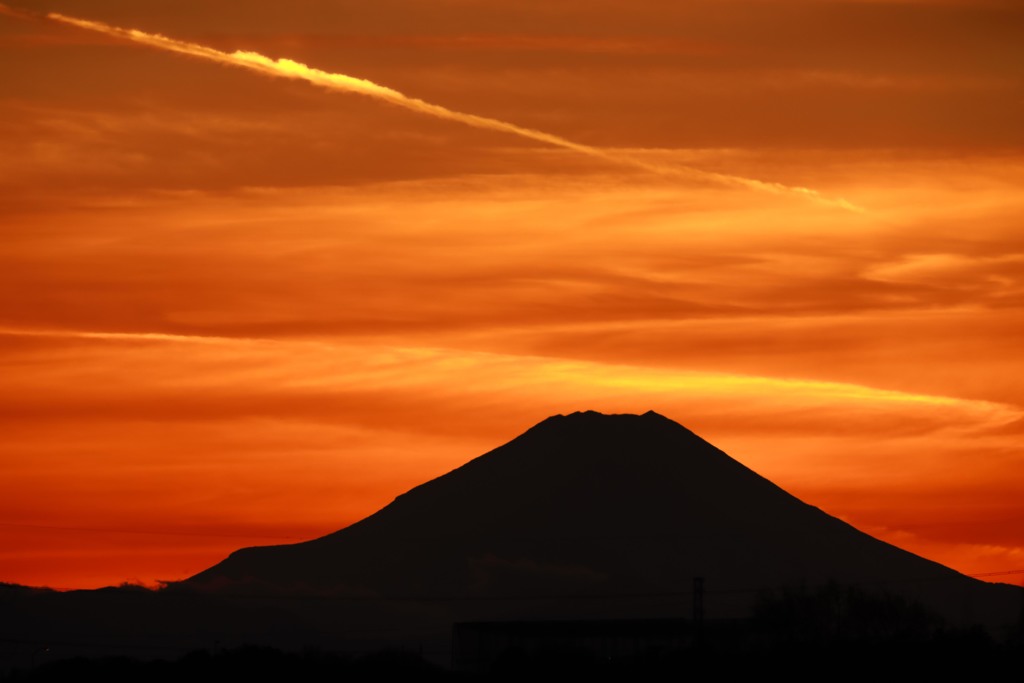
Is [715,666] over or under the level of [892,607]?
under

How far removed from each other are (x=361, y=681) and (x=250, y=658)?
12273 mm

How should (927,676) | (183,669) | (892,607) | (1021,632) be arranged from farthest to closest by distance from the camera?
1. (892,607)
2. (1021,632)
3. (183,669)
4. (927,676)

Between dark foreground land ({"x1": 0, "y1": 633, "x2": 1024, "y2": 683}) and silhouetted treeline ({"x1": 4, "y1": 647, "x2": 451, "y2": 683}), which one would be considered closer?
dark foreground land ({"x1": 0, "y1": 633, "x2": 1024, "y2": 683})

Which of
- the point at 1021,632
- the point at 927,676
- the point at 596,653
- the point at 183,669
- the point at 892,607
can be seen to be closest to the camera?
the point at 927,676

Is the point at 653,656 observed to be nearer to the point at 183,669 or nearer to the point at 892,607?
the point at 183,669

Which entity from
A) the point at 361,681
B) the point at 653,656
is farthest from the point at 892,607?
the point at 361,681

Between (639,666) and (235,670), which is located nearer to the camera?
(639,666)

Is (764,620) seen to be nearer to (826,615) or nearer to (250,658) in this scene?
(826,615)

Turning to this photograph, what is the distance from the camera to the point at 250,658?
471 ft

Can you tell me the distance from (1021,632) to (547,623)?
179 ft

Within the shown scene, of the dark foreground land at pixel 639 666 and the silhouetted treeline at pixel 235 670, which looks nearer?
the dark foreground land at pixel 639 666

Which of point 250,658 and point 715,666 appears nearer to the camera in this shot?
Result: point 715,666

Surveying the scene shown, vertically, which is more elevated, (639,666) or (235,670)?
(639,666)

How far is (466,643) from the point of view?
179750 mm
